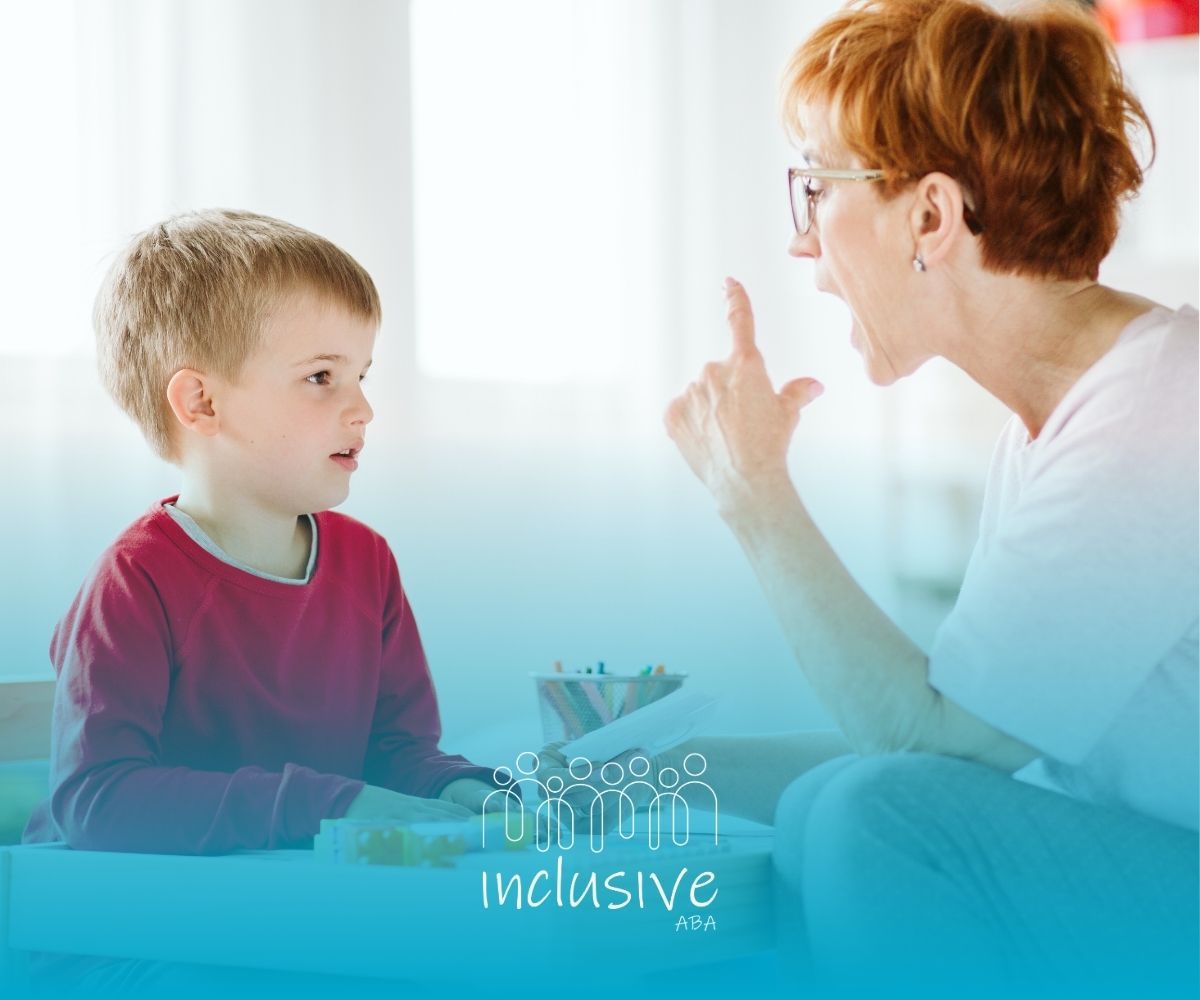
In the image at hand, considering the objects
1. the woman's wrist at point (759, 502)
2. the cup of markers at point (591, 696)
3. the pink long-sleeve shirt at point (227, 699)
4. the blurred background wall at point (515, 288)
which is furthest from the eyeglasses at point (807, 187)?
the blurred background wall at point (515, 288)

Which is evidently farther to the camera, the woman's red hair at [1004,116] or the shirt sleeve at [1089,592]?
the woman's red hair at [1004,116]

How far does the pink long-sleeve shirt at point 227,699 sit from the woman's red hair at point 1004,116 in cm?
59

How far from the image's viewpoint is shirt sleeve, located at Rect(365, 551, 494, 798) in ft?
4.07

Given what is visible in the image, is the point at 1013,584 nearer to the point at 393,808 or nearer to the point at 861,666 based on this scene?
the point at 861,666

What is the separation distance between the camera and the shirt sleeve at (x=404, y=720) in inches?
48.8

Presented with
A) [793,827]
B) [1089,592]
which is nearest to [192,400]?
[793,827]

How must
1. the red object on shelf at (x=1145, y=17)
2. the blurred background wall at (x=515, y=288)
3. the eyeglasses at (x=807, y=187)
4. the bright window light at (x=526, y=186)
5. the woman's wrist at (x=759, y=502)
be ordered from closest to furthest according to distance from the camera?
the woman's wrist at (x=759, y=502), the eyeglasses at (x=807, y=187), the blurred background wall at (x=515, y=288), the red object on shelf at (x=1145, y=17), the bright window light at (x=526, y=186)

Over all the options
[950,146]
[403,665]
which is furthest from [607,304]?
[950,146]

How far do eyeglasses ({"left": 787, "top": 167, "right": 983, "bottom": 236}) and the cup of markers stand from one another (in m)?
0.38

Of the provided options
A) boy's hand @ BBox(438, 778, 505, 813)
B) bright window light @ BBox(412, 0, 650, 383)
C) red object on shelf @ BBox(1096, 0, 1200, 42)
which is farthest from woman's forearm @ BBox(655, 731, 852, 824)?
red object on shelf @ BBox(1096, 0, 1200, 42)

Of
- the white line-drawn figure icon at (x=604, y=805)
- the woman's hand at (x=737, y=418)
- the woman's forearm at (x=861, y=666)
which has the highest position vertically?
the woman's hand at (x=737, y=418)

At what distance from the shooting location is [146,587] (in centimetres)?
110

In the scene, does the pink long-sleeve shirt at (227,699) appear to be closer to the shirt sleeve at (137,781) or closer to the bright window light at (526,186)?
the shirt sleeve at (137,781)

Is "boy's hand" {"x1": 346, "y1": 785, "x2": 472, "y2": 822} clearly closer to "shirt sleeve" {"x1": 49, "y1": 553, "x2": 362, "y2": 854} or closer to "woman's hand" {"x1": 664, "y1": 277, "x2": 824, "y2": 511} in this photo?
"shirt sleeve" {"x1": 49, "y1": 553, "x2": 362, "y2": 854}
